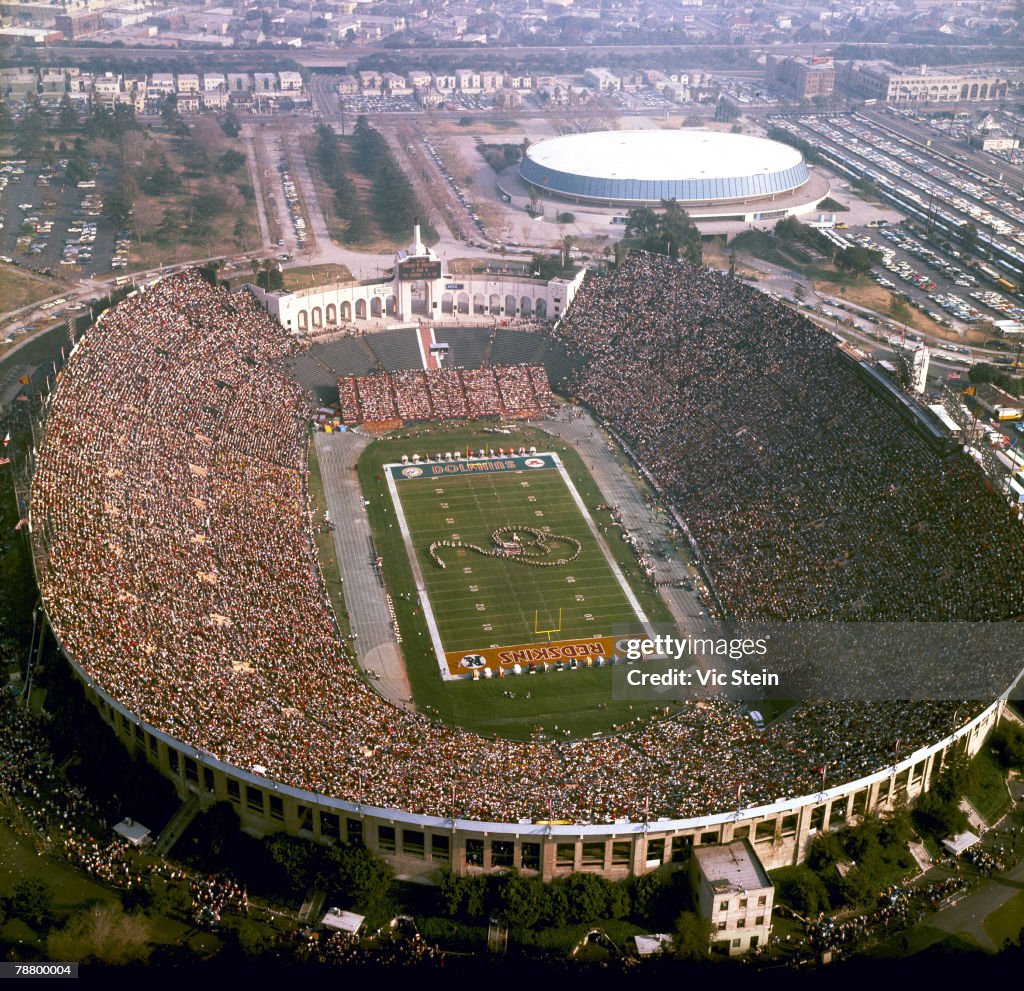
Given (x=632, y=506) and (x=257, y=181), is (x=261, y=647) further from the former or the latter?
(x=257, y=181)

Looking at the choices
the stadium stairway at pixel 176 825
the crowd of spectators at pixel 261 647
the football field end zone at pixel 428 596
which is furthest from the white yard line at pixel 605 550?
the stadium stairway at pixel 176 825

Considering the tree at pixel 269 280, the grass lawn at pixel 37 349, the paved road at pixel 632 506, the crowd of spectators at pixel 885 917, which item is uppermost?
the tree at pixel 269 280

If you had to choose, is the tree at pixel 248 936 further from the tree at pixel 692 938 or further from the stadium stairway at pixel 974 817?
the stadium stairway at pixel 974 817

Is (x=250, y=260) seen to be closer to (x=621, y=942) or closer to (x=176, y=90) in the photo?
(x=176, y=90)

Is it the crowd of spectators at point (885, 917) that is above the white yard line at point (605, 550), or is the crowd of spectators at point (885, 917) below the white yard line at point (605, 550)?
above

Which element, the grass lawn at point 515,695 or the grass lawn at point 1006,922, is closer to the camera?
the grass lawn at point 1006,922

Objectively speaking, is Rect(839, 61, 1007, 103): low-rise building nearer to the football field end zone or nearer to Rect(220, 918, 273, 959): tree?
the football field end zone

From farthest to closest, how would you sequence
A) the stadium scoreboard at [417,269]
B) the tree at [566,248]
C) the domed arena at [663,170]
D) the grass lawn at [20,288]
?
the domed arena at [663,170], the tree at [566,248], the grass lawn at [20,288], the stadium scoreboard at [417,269]

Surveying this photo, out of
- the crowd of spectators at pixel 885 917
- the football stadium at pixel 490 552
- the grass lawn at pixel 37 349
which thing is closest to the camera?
the crowd of spectators at pixel 885 917
